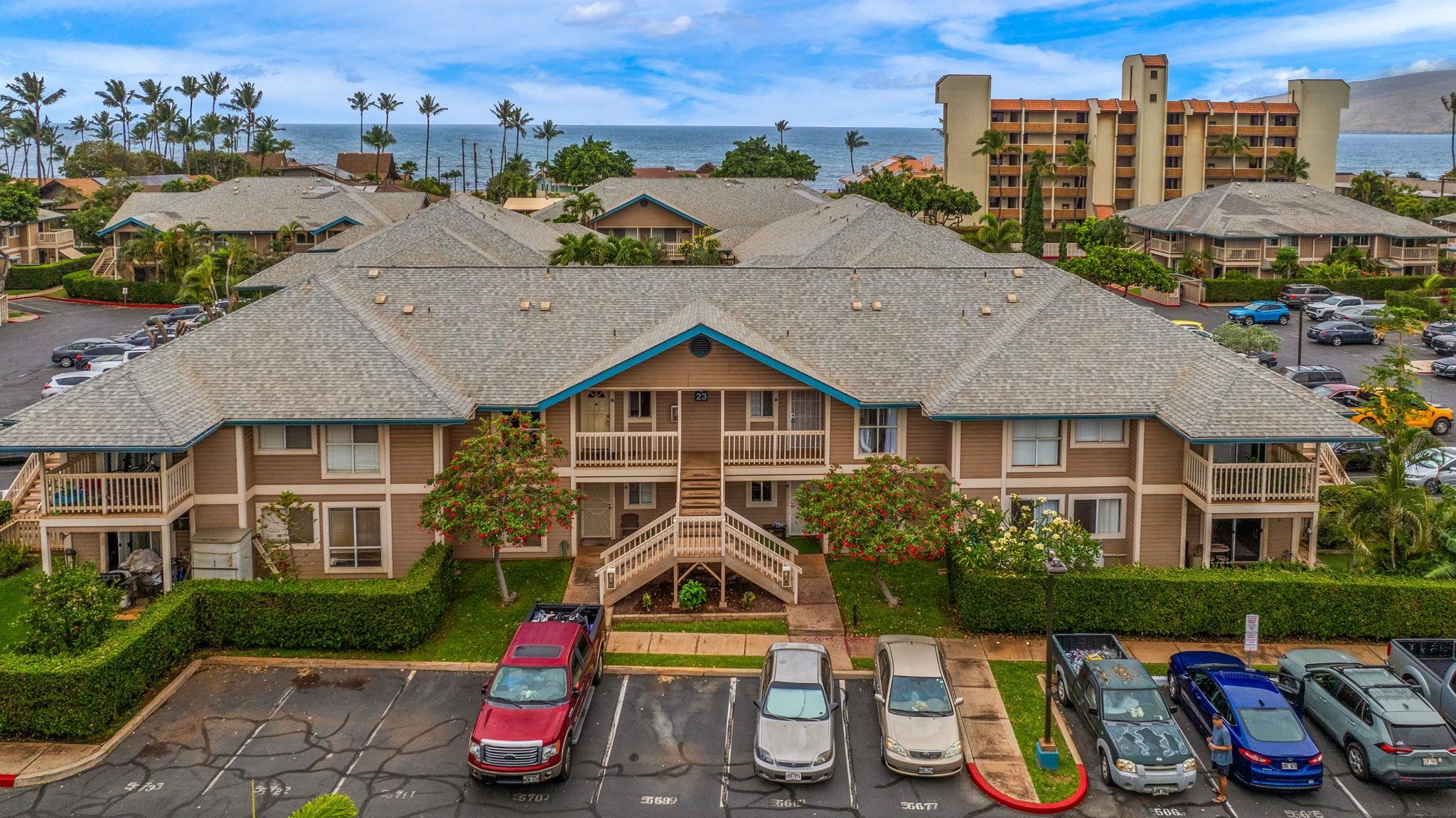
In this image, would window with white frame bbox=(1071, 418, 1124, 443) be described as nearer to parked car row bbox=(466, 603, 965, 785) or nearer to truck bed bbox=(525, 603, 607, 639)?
parked car row bbox=(466, 603, 965, 785)

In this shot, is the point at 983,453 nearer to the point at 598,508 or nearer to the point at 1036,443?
the point at 1036,443

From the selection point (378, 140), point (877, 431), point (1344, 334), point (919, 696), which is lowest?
point (919, 696)

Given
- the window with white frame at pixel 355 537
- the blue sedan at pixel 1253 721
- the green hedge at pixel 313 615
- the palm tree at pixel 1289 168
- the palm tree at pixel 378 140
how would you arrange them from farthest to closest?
the palm tree at pixel 378 140, the palm tree at pixel 1289 168, the window with white frame at pixel 355 537, the green hedge at pixel 313 615, the blue sedan at pixel 1253 721

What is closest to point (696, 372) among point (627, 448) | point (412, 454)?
point (627, 448)

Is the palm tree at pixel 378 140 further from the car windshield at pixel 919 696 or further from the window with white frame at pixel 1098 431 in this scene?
the car windshield at pixel 919 696

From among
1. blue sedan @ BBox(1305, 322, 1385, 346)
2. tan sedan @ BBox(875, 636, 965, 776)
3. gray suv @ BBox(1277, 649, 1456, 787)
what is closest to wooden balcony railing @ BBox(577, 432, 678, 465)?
tan sedan @ BBox(875, 636, 965, 776)

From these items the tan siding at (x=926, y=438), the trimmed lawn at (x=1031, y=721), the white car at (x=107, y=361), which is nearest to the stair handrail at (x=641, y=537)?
the tan siding at (x=926, y=438)
